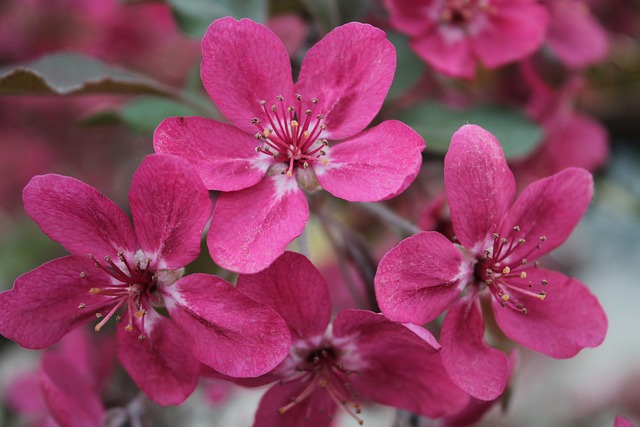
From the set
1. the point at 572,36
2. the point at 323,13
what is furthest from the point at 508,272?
the point at 572,36

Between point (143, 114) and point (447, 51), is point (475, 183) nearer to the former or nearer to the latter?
point (447, 51)

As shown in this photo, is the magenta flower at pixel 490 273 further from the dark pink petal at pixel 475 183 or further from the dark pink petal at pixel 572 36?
the dark pink petal at pixel 572 36

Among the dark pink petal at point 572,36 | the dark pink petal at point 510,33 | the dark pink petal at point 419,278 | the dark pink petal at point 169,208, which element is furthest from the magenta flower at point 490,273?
the dark pink petal at point 572,36

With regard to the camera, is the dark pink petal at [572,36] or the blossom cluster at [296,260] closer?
the blossom cluster at [296,260]

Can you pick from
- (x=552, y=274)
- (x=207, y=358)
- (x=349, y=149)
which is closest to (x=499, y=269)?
(x=552, y=274)

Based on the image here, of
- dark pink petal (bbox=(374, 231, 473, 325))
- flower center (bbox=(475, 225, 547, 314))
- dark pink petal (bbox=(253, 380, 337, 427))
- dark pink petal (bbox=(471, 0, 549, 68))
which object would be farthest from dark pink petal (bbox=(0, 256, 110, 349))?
dark pink petal (bbox=(471, 0, 549, 68))

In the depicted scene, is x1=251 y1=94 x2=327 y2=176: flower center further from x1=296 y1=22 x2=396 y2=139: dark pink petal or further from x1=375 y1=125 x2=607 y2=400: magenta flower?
x1=375 y1=125 x2=607 y2=400: magenta flower
